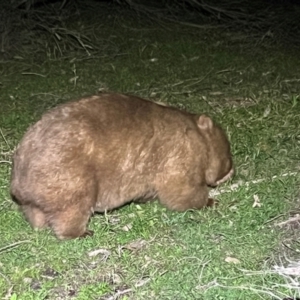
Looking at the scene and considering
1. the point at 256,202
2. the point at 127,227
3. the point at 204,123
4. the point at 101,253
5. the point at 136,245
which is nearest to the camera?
the point at 101,253

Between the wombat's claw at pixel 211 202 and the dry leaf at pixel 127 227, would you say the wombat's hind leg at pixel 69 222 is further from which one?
the wombat's claw at pixel 211 202

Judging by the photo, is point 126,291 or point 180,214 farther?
point 180,214

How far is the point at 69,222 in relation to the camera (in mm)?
4844

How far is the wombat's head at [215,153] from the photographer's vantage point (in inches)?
217

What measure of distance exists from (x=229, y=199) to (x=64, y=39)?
13.9 ft

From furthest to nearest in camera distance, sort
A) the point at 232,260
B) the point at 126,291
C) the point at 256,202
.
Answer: the point at 256,202 → the point at 232,260 → the point at 126,291

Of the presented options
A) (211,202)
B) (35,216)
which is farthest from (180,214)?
(35,216)

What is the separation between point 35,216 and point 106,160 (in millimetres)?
532

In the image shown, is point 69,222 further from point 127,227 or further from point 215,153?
point 215,153

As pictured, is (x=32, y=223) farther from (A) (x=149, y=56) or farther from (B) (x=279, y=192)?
(A) (x=149, y=56)

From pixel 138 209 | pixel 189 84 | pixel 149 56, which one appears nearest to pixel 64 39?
pixel 149 56

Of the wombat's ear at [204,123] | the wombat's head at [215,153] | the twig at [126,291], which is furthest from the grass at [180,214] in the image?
the wombat's ear at [204,123]

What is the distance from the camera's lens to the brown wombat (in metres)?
4.76

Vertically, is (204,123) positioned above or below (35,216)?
above
